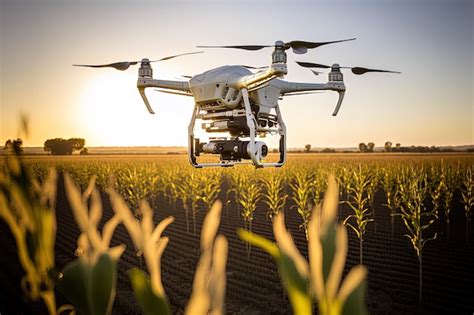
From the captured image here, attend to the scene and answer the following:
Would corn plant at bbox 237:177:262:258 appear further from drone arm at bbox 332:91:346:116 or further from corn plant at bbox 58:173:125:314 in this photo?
corn plant at bbox 58:173:125:314

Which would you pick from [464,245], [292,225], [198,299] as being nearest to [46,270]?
[198,299]

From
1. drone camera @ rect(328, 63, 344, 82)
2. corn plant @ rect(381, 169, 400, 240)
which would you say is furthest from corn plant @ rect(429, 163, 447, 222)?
drone camera @ rect(328, 63, 344, 82)

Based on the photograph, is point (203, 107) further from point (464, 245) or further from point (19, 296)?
point (464, 245)

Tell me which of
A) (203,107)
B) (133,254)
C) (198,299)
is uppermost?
(203,107)

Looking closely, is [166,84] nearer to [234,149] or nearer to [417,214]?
[234,149]

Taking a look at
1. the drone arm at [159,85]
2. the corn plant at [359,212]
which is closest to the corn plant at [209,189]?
the corn plant at [359,212]

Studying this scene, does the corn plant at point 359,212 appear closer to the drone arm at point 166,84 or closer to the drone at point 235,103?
the drone at point 235,103
